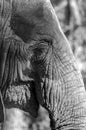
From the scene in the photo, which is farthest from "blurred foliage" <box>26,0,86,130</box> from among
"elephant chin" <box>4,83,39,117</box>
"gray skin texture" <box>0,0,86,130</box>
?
"gray skin texture" <box>0,0,86,130</box>

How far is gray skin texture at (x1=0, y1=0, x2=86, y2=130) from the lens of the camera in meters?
4.05

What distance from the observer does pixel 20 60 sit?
13.8ft

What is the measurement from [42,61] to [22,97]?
335 millimetres

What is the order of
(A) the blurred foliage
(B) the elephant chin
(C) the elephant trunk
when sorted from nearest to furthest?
(C) the elephant trunk, (B) the elephant chin, (A) the blurred foliage

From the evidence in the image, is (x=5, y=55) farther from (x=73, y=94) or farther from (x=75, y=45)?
(x=75, y=45)

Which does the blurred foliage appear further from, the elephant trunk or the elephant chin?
the elephant trunk

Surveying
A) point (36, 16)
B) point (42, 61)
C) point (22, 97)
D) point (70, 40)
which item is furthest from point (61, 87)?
point (70, 40)

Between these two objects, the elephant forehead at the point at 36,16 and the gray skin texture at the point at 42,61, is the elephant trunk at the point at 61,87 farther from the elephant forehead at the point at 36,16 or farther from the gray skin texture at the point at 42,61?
the elephant forehead at the point at 36,16

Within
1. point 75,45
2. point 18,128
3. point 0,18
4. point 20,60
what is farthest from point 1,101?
point 75,45

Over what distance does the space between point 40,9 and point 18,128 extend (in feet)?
16.1

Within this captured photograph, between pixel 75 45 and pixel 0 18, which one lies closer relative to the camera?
pixel 0 18

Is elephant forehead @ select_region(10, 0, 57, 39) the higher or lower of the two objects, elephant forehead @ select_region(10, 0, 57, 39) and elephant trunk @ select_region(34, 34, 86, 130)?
the higher

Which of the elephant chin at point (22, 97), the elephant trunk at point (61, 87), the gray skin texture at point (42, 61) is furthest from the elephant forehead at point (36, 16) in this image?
the elephant chin at point (22, 97)

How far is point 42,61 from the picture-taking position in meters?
4.13
